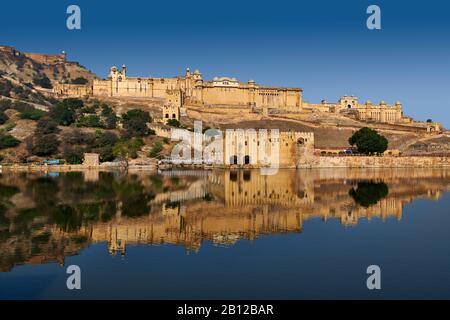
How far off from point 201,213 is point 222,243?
4.70 m

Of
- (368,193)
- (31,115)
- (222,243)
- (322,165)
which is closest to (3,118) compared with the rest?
(31,115)

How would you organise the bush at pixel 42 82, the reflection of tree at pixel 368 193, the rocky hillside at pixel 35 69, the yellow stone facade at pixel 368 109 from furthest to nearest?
the rocky hillside at pixel 35 69 → the bush at pixel 42 82 → the yellow stone facade at pixel 368 109 → the reflection of tree at pixel 368 193

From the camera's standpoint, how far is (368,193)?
939 inches

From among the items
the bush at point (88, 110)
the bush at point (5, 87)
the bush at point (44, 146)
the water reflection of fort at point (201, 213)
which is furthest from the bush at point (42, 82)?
the water reflection of fort at point (201, 213)

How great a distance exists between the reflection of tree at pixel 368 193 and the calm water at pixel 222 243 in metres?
0.08

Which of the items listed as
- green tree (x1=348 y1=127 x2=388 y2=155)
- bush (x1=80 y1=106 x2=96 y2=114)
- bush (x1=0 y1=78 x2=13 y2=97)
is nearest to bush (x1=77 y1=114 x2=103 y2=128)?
bush (x1=80 y1=106 x2=96 y2=114)

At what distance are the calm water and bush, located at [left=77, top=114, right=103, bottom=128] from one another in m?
27.9

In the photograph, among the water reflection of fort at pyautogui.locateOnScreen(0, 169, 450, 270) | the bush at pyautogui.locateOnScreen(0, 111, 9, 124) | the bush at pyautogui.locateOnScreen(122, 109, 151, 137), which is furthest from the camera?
the bush at pyautogui.locateOnScreen(0, 111, 9, 124)

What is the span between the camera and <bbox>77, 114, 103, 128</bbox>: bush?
169 feet

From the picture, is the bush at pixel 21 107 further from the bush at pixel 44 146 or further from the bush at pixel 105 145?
the bush at pixel 105 145

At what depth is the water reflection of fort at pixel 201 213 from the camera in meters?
13.1

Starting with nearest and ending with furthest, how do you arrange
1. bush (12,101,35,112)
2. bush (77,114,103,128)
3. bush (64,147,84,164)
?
bush (64,147,84,164) → bush (77,114,103,128) → bush (12,101,35,112)

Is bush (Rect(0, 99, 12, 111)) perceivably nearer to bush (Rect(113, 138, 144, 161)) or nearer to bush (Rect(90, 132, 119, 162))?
bush (Rect(90, 132, 119, 162))

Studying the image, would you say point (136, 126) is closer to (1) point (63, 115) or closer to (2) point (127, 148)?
(2) point (127, 148)
